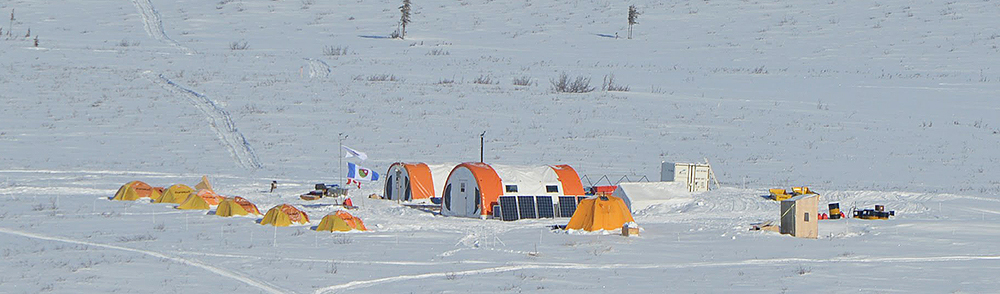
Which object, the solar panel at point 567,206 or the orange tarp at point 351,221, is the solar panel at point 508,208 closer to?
the solar panel at point 567,206

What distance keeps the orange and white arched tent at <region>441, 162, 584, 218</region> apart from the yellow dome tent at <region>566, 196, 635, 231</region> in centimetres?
427

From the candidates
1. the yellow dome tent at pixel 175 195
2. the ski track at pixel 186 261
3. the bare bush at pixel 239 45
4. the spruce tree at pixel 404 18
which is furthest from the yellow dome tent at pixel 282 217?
the spruce tree at pixel 404 18

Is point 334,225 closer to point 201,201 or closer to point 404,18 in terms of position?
point 201,201

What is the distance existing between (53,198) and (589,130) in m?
20.4

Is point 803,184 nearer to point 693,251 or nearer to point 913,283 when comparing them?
point 693,251

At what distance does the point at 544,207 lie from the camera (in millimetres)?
26047

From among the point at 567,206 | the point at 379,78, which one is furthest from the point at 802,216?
the point at 379,78

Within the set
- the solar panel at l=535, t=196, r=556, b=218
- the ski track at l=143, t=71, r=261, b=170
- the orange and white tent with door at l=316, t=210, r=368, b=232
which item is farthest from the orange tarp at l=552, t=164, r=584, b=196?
the ski track at l=143, t=71, r=261, b=170

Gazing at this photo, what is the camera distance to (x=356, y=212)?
1021 inches

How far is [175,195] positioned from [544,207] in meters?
8.53

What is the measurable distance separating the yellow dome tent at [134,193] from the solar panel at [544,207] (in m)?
8.95

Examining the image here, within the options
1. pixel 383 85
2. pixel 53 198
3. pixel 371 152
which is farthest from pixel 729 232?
pixel 383 85

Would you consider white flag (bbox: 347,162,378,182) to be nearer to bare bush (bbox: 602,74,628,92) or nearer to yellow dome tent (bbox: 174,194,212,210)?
yellow dome tent (bbox: 174,194,212,210)

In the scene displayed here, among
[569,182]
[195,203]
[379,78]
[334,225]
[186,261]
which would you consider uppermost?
[379,78]
